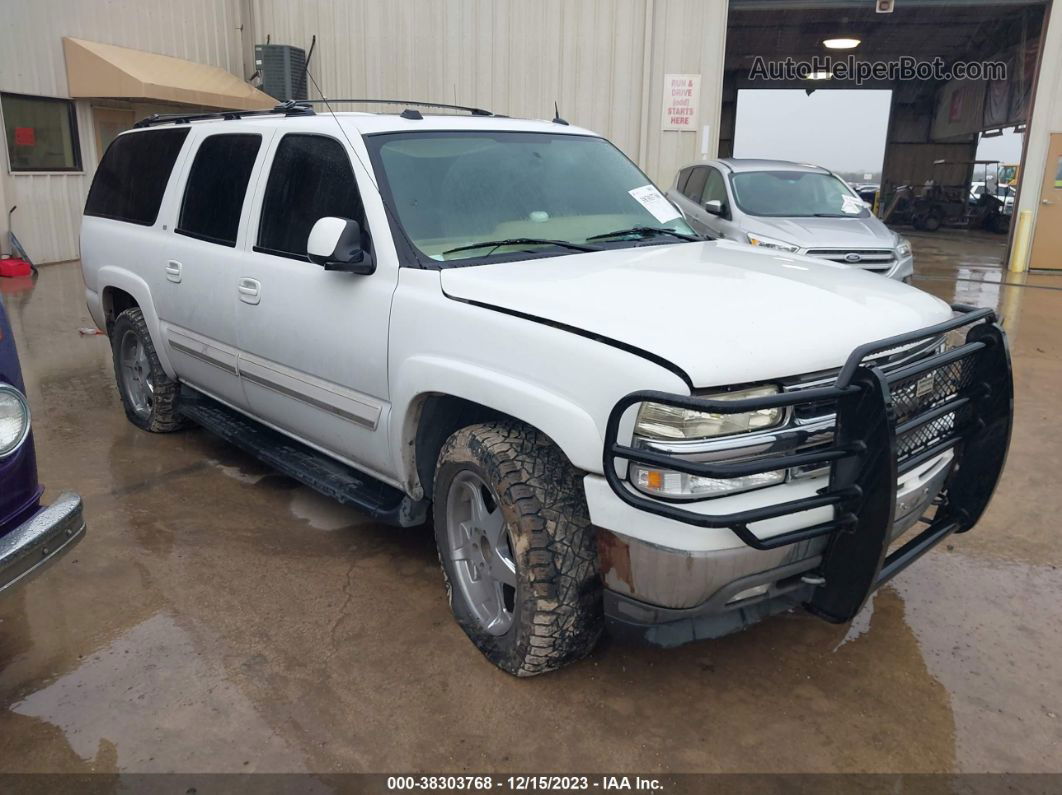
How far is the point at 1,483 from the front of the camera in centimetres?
261

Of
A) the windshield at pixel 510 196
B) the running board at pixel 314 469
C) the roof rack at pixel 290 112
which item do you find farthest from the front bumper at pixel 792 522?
the roof rack at pixel 290 112

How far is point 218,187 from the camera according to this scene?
441 centimetres

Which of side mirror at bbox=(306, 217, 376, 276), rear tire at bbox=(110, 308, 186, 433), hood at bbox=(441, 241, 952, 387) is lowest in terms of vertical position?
rear tire at bbox=(110, 308, 186, 433)

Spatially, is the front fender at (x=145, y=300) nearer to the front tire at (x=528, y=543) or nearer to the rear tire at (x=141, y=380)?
the rear tire at (x=141, y=380)

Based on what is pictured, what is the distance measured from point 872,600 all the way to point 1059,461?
7.75ft

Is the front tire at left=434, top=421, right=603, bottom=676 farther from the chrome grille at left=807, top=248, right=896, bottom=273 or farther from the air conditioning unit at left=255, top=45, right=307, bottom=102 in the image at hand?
the air conditioning unit at left=255, top=45, right=307, bottom=102

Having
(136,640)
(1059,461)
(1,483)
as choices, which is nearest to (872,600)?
(1059,461)

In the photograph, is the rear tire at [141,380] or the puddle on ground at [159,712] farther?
the rear tire at [141,380]

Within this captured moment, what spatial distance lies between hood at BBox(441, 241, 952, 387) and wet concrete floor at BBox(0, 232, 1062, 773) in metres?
1.20

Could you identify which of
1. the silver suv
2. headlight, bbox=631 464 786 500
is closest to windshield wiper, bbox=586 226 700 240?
headlight, bbox=631 464 786 500

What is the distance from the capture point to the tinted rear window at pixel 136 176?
4.98 metres

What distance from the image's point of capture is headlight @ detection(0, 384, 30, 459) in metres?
2.61

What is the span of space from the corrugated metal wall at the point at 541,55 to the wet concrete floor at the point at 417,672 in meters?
10.9

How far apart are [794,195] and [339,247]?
7.92 m
